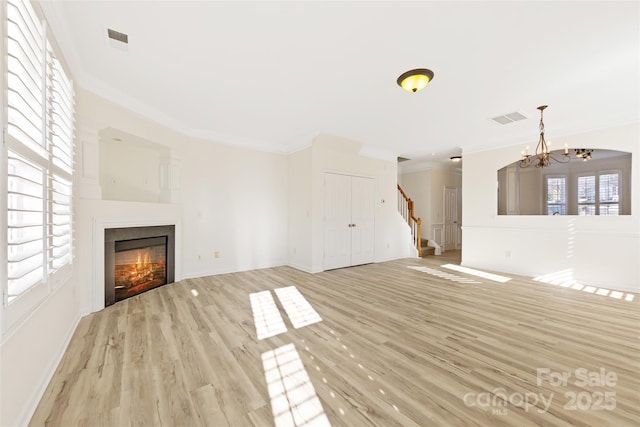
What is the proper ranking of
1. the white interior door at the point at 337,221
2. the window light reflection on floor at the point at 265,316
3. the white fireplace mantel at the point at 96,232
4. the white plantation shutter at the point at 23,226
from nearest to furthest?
the white plantation shutter at the point at 23,226 < the window light reflection on floor at the point at 265,316 < the white fireplace mantel at the point at 96,232 < the white interior door at the point at 337,221

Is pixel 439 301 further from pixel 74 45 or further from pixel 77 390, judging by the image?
pixel 74 45

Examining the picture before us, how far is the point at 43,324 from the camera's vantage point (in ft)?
5.96

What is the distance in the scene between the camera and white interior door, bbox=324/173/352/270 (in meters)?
5.49

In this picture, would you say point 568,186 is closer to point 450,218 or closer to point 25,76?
point 450,218

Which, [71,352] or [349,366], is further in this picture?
[71,352]

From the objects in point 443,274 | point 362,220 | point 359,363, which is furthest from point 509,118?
point 359,363

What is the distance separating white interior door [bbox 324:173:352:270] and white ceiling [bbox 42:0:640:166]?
1.60 metres

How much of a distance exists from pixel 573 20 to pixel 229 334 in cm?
432

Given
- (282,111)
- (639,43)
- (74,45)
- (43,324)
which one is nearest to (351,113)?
(282,111)

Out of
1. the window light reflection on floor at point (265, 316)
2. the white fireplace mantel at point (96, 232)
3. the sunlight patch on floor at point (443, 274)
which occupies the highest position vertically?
the white fireplace mantel at point (96, 232)

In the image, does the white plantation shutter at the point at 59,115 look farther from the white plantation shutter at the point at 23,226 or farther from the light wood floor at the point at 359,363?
the light wood floor at the point at 359,363

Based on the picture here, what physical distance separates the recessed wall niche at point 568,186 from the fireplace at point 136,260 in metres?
7.09

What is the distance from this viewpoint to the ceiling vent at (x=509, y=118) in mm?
4055

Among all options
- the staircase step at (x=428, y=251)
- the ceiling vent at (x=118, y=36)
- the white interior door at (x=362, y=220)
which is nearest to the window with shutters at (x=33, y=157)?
the ceiling vent at (x=118, y=36)
